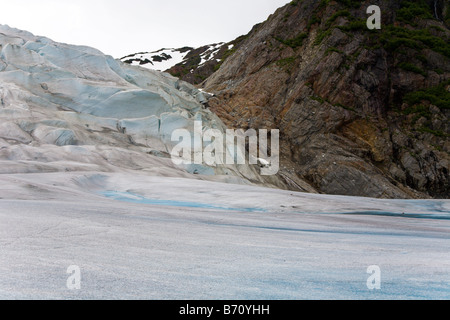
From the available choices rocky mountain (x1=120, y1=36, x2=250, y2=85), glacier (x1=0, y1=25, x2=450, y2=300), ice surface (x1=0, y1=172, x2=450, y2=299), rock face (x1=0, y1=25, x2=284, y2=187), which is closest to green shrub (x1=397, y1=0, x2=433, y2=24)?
rocky mountain (x1=120, y1=36, x2=250, y2=85)

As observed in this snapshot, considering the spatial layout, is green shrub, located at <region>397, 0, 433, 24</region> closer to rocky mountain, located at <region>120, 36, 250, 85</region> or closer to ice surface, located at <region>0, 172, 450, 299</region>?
rocky mountain, located at <region>120, 36, 250, 85</region>

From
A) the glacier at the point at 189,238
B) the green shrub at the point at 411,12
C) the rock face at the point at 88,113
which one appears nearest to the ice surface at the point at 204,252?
the glacier at the point at 189,238

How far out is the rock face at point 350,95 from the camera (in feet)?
66.2

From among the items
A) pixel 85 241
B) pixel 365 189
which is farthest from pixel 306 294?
pixel 365 189

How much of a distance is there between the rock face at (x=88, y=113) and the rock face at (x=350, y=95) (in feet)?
11.1

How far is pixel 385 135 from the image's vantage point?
2195cm

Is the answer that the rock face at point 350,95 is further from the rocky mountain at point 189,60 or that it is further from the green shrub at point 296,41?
the rocky mountain at point 189,60

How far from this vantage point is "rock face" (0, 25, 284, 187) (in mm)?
13316

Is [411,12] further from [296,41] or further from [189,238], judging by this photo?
[189,238]

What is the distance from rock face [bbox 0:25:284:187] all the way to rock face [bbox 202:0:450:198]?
339 centimetres

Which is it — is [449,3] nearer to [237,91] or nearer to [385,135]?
[385,135]

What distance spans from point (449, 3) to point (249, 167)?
22.3 m

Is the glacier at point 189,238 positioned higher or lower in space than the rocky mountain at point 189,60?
lower

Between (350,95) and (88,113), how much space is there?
1430 cm
